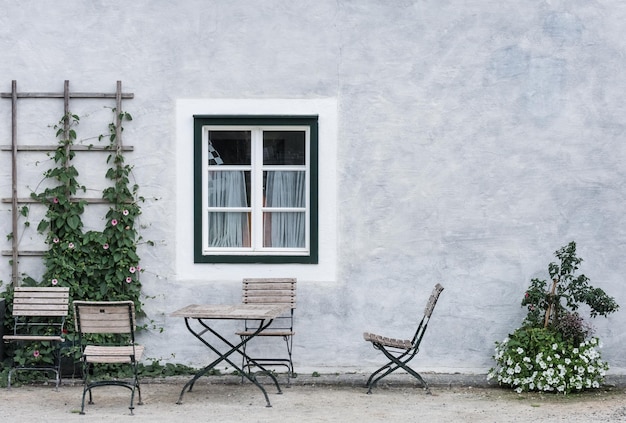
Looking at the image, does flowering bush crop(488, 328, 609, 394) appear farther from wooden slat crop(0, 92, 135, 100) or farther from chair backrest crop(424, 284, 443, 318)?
wooden slat crop(0, 92, 135, 100)

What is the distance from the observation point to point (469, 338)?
944 centimetres

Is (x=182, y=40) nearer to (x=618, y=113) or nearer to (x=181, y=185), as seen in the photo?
(x=181, y=185)

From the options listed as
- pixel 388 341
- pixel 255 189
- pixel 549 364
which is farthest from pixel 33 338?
pixel 549 364

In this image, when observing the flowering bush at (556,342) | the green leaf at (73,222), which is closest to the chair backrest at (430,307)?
the flowering bush at (556,342)

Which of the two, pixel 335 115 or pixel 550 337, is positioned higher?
pixel 335 115

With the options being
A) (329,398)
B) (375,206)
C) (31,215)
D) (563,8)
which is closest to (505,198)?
(375,206)

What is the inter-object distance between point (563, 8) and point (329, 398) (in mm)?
4214

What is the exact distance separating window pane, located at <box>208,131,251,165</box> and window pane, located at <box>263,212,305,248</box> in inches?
24.9

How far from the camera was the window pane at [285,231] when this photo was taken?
962 centimetres

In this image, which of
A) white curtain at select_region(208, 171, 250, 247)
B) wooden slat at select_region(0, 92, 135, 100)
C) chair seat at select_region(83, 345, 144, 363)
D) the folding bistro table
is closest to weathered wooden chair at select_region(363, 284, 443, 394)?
the folding bistro table

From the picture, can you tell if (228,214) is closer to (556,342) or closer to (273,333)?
(273,333)

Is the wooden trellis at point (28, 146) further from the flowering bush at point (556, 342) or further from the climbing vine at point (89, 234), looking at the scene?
the flowering bush at point (556, 342)

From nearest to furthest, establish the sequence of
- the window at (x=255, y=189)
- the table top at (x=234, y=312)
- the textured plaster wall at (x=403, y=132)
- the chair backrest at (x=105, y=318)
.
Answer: the chair backrest at (x=105, y=318)
the table top at (x=234, y=312)
the textured plaster wall at (x=403, y=132)
the window at (x=255, y=189)

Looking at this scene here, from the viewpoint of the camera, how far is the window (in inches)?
377
